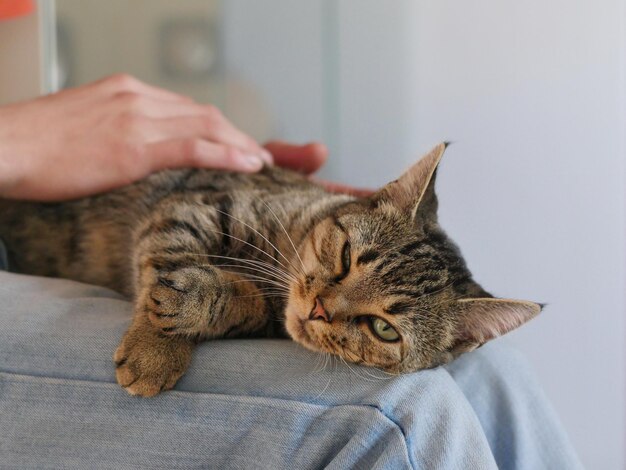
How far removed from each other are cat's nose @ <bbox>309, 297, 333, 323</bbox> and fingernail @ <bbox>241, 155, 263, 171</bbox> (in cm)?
61

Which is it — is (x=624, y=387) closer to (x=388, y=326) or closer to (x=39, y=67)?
(x=388, y=326)

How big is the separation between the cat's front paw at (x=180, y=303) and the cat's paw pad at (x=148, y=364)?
3 centimetres

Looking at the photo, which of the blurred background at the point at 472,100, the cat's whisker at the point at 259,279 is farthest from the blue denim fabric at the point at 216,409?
the blurred background at the point at 472,100

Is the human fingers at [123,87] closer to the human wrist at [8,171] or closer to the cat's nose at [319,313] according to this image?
the human wrist at [8,171]

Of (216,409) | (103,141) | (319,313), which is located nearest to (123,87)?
(103,141)

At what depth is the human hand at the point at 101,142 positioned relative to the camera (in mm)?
1484

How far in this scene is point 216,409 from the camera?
35.3 inches

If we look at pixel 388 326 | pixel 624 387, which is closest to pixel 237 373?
pixel 388 326

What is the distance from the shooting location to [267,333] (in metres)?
1.26

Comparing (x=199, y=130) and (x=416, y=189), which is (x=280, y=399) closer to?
(x=416, y=189)

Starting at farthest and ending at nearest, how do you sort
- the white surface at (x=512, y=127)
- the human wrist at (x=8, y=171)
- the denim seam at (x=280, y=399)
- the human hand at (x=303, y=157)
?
1. the white surface at (x=512, y=127)
2. the human hand at (x=303, y=157)
3. the human wrist at (x=8, y=171)
4. the denim seam at (x=280, y=399)

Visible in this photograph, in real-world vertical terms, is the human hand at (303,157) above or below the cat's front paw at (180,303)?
above

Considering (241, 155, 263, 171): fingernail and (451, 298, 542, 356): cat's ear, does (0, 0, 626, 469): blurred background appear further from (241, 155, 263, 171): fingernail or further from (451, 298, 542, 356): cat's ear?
(451, 298, 542, 356): cat's ear

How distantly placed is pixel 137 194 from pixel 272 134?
115cm
